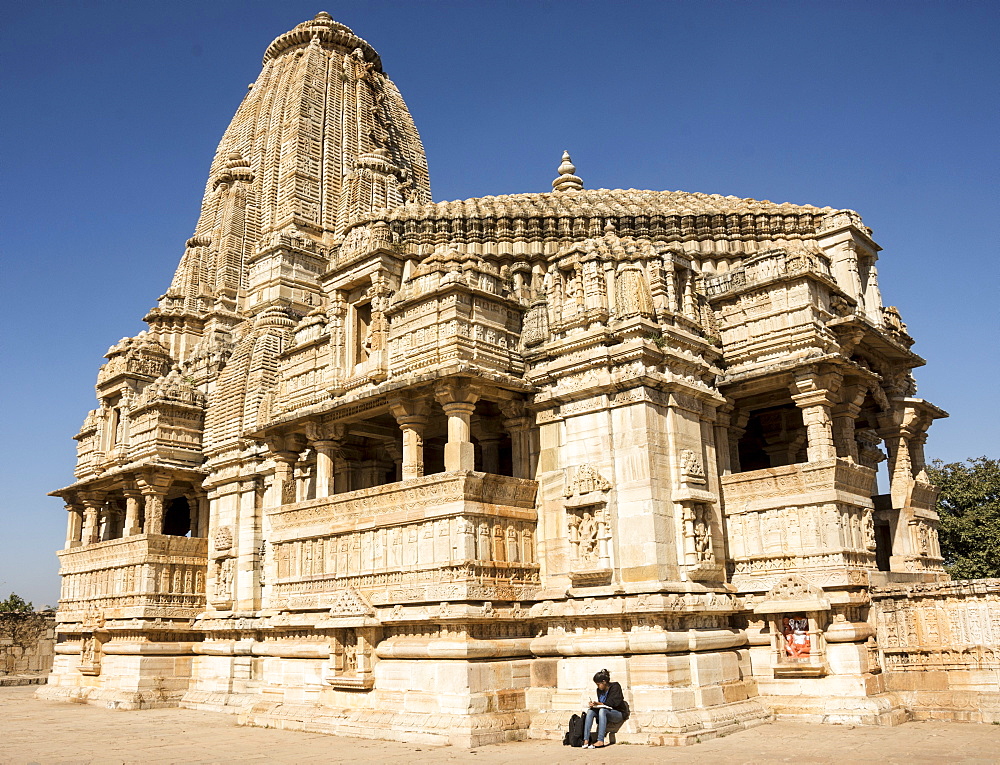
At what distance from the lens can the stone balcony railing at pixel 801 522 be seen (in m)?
18.1

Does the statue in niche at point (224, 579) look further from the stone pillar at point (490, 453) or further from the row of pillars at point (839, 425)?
the row of pillars at point (839, 425)

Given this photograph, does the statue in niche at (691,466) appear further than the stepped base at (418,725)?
Yes

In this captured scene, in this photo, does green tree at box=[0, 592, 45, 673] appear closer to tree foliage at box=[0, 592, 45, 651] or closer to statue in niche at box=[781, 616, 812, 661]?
tree foliage at box=[0, 592, 45, 651]

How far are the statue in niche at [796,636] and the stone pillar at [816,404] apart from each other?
3.30m

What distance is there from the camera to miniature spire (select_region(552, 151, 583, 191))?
2852cm

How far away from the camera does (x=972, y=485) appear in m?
35.1

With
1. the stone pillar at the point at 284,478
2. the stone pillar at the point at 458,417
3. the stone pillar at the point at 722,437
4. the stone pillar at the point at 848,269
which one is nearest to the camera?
the stone pillar at the point at 458,417

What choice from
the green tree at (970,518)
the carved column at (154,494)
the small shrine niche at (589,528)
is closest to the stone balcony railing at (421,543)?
the small shrine niche at (589,528)

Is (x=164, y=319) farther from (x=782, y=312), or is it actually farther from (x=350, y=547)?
(x=782, y=312)

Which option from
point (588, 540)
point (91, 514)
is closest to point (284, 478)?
point (588, 540)

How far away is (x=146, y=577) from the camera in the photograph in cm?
2855

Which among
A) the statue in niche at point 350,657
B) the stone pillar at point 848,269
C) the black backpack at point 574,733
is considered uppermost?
the stone pillar at point 848,269

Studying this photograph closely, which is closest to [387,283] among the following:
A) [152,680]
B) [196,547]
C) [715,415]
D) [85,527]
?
[715,415]

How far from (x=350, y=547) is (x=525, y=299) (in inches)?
279
